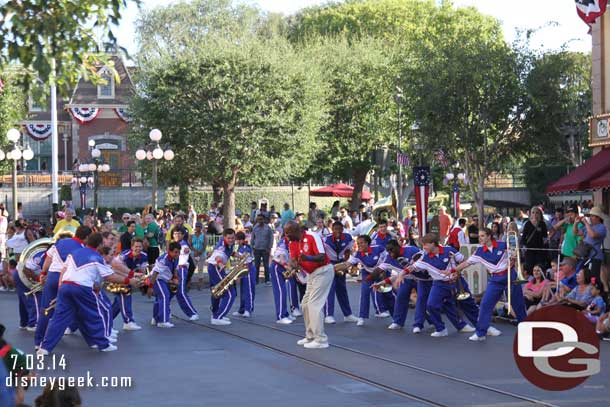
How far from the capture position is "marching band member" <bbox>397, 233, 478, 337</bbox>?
55.5 feet

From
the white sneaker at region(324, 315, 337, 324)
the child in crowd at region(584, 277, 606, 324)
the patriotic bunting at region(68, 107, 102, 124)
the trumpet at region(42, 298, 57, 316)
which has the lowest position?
the white sneaker at region(324, 315, 337, 324)

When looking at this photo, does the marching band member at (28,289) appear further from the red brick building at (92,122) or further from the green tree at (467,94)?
the red brick building at (92,122)

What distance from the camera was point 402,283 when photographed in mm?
18047

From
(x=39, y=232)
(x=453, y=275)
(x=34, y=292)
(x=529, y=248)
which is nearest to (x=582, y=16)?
(x=529, y=248)

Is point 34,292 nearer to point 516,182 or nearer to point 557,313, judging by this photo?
point 557,313

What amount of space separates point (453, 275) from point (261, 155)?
2652 centimetres

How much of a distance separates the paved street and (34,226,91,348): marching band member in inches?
17.8

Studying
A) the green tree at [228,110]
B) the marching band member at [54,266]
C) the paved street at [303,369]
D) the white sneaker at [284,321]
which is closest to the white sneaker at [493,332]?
the paved street at [303,369]

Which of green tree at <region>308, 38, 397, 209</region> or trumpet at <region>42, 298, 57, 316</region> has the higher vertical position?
green tree at <region>308, 38, 397, 209</region>

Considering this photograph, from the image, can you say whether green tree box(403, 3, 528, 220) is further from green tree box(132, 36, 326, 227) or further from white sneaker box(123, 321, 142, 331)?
white sneaker box(123, 321, 142, 331)

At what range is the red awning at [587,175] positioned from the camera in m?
21.3

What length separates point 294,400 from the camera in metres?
11.2

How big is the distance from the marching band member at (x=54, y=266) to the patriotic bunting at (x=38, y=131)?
45.9 metres

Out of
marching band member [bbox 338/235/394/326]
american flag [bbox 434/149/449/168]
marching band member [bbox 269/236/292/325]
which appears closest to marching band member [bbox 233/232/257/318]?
marching band member [bbox 269/236/292/325]
